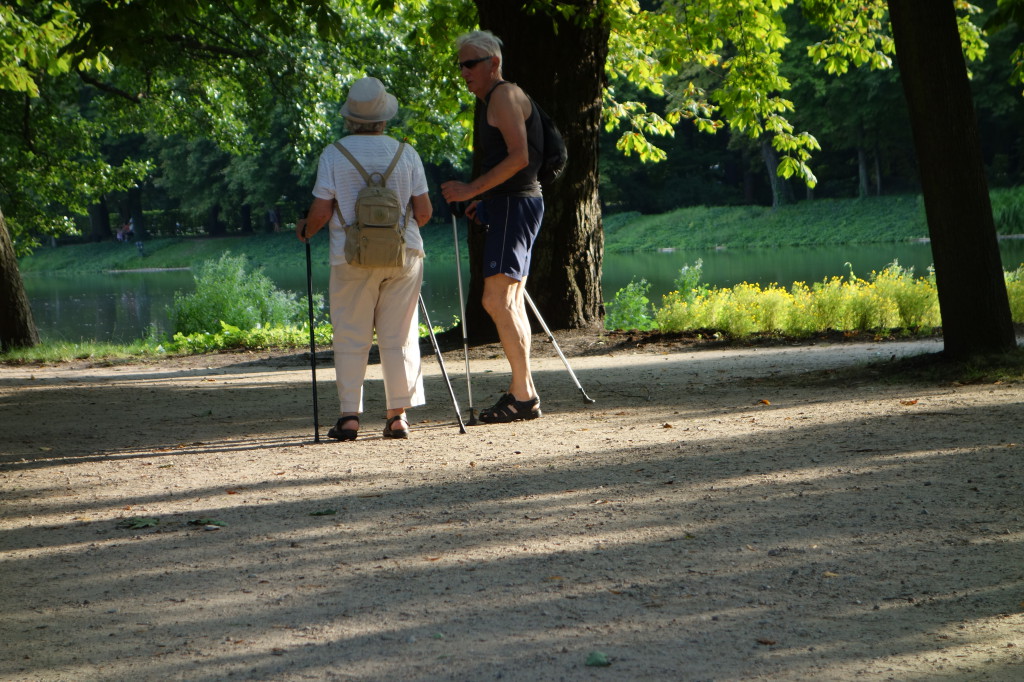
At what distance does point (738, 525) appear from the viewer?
424 cm

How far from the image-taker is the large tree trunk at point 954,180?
291 inches

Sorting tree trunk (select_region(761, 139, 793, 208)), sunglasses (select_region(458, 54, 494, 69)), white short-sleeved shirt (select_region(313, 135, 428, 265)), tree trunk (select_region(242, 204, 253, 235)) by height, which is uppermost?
tree trunk (select_region(242, 204, 253, 235))

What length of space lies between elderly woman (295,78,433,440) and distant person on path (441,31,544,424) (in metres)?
0.38

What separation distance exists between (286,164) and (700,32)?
49.5 metres

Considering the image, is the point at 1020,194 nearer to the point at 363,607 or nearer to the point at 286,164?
the point at 286,164

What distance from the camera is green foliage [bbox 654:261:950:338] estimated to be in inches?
491

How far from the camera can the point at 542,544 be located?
4.08 m

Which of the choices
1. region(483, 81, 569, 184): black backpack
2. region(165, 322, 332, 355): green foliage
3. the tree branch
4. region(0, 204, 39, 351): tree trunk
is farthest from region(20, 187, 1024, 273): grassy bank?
region(483, 81, 569, 184): black backpack

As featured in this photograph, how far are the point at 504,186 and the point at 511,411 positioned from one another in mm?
1365

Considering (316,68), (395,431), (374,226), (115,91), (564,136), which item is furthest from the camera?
(115,91)

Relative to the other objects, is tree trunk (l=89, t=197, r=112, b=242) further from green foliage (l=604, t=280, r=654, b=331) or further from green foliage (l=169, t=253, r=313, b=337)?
green foliage (l=604, t=280, r=654, b=331)

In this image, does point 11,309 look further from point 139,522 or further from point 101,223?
point 101,223

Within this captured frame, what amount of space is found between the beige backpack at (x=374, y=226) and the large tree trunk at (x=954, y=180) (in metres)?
3.65

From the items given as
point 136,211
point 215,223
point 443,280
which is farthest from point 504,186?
point 136,211
